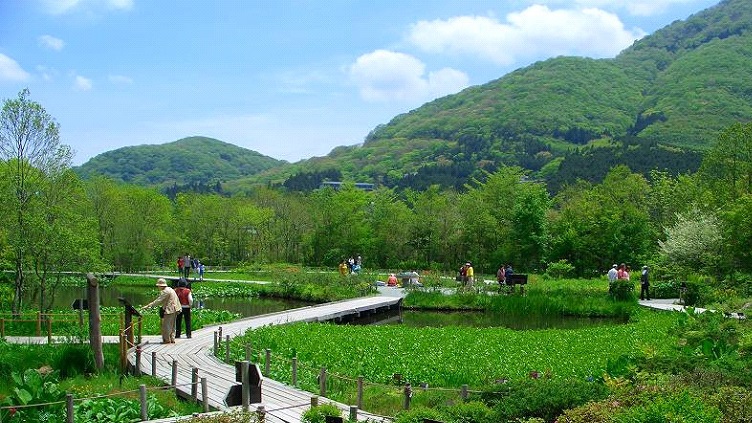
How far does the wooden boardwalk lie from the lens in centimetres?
1346

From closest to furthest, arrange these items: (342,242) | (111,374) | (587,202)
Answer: (111,374) < (587,202) < (342,242)

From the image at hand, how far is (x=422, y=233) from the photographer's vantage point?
61.9 m

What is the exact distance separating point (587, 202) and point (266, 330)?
120ft

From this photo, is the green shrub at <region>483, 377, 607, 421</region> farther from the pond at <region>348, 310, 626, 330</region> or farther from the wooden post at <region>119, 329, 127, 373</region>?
the pond at <region>348, 310, 626, 330</region>

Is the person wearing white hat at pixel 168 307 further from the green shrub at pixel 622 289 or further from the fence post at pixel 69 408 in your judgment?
the green shrub at pixel 622 289

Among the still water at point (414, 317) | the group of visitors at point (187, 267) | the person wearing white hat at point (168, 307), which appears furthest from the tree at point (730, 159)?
the person wearing white hat at point (168, 307)

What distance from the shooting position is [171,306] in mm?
19953

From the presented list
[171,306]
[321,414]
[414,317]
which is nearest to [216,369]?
[171,306]

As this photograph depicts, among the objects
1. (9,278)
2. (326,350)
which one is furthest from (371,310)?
(9,278)

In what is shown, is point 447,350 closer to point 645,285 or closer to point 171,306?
point 171,306

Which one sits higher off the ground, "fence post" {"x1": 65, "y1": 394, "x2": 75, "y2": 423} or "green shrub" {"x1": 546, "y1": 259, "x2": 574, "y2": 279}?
"green shrub" {"x1": 546, "y1": 259, "x2": 574, "y2": 279}

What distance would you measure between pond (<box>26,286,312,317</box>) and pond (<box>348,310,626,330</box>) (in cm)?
551

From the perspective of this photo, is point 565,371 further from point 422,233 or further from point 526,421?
point 422,233

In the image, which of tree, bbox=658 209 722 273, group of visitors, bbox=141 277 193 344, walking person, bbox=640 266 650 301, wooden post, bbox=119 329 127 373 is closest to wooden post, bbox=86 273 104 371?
wooden post, bbox=119 329 127 373
